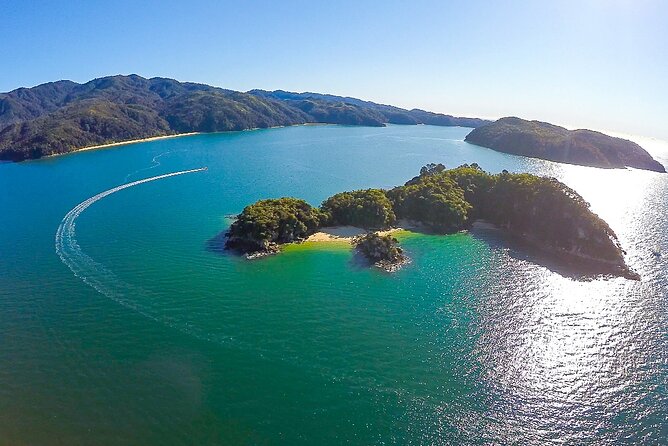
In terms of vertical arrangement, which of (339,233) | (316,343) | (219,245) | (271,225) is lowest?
(316,343)

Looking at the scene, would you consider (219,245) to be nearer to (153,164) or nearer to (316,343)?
(316,343)

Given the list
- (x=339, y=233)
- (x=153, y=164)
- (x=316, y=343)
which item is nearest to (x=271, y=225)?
(x=339, y=233)

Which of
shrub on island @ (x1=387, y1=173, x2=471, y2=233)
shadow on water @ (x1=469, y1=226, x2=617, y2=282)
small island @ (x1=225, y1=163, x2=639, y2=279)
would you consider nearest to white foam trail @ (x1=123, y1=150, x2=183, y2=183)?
small island @ (x1=225, y1=163, x2=639, y2=279)

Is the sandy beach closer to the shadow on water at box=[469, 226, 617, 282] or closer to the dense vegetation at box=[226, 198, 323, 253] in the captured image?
the dense vegetation at box=[226, 198, 323, 253]

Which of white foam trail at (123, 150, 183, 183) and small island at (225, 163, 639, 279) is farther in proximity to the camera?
white foam trail at (123, 150, 183, 183)

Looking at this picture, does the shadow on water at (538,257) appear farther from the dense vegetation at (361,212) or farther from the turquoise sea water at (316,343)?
the dense vegetation at (361,212)

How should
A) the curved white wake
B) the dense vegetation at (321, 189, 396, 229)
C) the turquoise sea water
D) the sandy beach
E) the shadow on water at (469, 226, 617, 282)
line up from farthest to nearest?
the dense vegetation at (321, 189, 396, 229) < the sandy beach < the shadow on water at (469, 226, 617, 282) < the curved white wake < the turquoise sea water

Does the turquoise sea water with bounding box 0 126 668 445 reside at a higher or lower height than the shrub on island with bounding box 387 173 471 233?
lower

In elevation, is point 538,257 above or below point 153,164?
below
